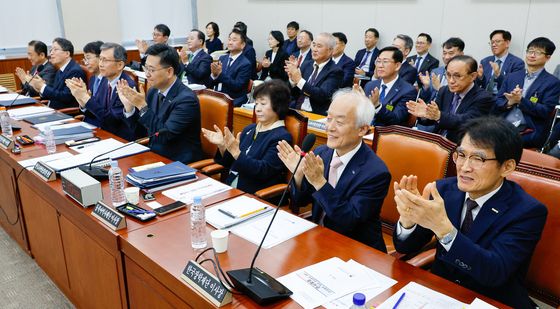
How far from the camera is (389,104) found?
3.55 m

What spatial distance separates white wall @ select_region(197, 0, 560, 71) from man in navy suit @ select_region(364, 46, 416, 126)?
8.46ft

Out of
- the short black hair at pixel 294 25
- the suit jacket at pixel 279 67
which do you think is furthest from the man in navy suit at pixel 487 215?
the short black hair at pixel 294 25

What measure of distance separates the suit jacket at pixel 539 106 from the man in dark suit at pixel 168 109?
2898mm

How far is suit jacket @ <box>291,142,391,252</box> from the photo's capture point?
1.69 meters

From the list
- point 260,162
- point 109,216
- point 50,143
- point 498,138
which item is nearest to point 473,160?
point 498,138

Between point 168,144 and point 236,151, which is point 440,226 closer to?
point 236,151

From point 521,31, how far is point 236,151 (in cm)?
→ 446

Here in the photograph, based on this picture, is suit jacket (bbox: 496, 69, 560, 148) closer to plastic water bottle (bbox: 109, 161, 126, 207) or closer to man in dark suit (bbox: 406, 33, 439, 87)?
man in dark suit (bbox: 406, 33, 439, 87)

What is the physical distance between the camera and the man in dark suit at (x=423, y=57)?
226 inches

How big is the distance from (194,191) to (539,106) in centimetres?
336

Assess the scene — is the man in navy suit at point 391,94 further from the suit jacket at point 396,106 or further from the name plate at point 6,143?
the name plate at point 6,143

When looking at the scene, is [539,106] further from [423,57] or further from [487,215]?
[487,215]

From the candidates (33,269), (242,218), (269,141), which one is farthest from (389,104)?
(33,269)

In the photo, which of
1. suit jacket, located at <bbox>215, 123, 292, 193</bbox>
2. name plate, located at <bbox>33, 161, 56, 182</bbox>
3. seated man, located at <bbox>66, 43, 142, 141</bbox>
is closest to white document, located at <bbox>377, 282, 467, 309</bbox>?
suit jacket, located at <bbox>215, 123, 292, 193</bbox>
